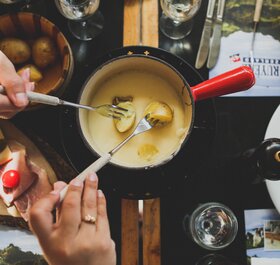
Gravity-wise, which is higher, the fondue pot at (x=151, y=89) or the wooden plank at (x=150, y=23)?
the wooden plank at (x=150, y=23)

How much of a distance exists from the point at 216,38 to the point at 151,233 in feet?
1.50

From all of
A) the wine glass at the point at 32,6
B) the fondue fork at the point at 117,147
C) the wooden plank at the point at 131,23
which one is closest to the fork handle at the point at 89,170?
the fondue fork at the point at 117,147

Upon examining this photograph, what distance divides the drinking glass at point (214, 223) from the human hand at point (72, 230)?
0.85 ft

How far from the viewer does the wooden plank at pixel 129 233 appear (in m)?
0.87

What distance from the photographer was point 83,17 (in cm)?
91

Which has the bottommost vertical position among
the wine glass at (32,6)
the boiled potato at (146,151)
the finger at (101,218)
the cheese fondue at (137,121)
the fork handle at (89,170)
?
the finger at (101,218)

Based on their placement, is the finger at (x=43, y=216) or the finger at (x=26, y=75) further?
the finger at (x=26, y=75)

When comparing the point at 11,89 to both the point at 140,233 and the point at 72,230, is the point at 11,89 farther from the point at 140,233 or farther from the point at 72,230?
the point at 140,233

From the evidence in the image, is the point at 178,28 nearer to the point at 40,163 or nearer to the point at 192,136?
the point at 192,136

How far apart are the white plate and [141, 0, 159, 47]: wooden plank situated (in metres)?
0.30

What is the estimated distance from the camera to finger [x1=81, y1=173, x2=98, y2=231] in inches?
27.0

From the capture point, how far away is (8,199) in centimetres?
87

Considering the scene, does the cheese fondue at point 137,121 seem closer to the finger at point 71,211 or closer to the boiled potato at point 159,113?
the boiled potato at point 159,113

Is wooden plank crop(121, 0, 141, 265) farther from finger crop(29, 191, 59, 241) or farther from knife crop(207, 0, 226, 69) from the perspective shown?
knife crop(207, 0, 226, 69)
